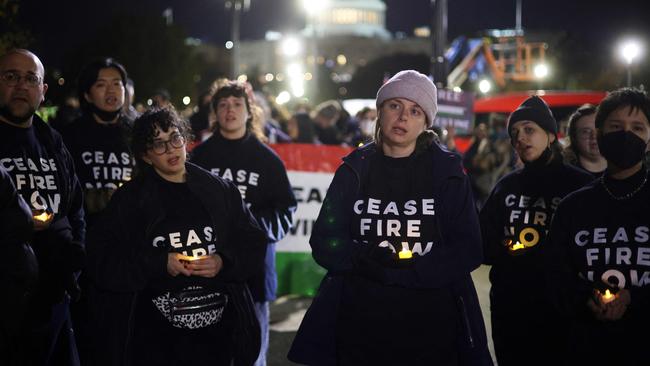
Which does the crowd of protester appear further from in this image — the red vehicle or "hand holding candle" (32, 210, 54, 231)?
the red vehicle

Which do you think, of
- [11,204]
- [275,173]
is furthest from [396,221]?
[275,173]

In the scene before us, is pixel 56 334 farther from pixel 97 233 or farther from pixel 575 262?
pixel 575 262

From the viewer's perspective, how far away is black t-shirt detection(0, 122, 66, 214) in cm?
393

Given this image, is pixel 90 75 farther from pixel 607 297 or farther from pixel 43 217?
pixel 607 297

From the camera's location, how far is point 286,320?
7.68m

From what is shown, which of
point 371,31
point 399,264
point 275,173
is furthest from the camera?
point 371,31

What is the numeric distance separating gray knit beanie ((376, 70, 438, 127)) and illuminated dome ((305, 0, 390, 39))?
132 metres

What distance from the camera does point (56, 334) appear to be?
3.90 metres

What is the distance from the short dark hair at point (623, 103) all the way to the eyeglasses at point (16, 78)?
2.97 metres

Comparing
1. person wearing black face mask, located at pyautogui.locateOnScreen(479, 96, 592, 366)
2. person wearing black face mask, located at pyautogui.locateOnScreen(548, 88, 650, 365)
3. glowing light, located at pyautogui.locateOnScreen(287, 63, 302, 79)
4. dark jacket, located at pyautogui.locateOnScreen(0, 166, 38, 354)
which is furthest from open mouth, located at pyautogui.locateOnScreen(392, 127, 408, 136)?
glowing light, located at pyautogui.locateOnScreen(287, 63, 302, 79)

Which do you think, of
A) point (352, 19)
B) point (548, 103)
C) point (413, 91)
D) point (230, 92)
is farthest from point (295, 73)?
point (352, 19)

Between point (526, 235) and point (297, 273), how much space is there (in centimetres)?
449

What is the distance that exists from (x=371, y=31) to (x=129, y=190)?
139645 millimetres

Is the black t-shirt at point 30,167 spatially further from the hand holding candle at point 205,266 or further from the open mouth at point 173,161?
the hand holding candle at point 205,266
